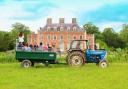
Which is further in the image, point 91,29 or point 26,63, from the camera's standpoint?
point 91,29

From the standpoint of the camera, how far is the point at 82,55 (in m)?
27.7

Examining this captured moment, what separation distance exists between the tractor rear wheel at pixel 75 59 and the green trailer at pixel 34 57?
1076 mm

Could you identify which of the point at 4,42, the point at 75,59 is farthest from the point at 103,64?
the point at 4,42

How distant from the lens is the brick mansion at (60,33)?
379ft

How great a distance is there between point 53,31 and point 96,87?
104763mm

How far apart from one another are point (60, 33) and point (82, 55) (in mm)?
91259

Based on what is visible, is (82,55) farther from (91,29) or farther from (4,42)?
(91,29)

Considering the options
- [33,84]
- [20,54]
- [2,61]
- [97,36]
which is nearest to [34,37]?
[97,36]

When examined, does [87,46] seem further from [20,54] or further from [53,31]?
[53,31]

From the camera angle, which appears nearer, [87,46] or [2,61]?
[87,46]

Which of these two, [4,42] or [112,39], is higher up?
[112,39]

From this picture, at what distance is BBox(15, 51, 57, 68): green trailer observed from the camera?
91.5 feet

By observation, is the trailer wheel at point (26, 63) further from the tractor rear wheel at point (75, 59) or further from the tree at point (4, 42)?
the tree at point (4, 42)

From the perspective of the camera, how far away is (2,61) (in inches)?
1602
